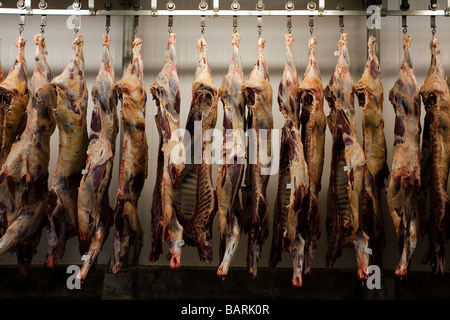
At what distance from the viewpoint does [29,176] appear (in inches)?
164

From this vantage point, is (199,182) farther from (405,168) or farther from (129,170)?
(405,168)

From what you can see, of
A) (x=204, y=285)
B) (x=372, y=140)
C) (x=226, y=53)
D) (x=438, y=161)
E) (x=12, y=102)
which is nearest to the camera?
(x=438, y=161)

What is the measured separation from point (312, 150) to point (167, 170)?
108 cm

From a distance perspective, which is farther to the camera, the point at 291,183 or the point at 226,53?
the point at 226,53

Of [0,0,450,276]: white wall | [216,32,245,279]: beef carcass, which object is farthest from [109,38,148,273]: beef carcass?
[0,0,450,276]: white wall

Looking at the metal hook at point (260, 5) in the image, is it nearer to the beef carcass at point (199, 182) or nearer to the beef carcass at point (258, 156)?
the beef carcass at point (258, 156)

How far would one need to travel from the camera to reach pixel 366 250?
396 cm

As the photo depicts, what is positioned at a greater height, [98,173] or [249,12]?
[249,12]

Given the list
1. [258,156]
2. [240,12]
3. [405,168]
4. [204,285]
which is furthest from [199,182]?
[405,168]

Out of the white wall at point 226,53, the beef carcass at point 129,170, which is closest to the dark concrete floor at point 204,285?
the white wall at point 226,53

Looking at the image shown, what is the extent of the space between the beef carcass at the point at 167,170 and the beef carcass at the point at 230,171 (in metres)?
0.32

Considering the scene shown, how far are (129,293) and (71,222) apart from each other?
3.14ft

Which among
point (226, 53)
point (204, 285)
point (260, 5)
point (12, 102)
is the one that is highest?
point (260, 5)
